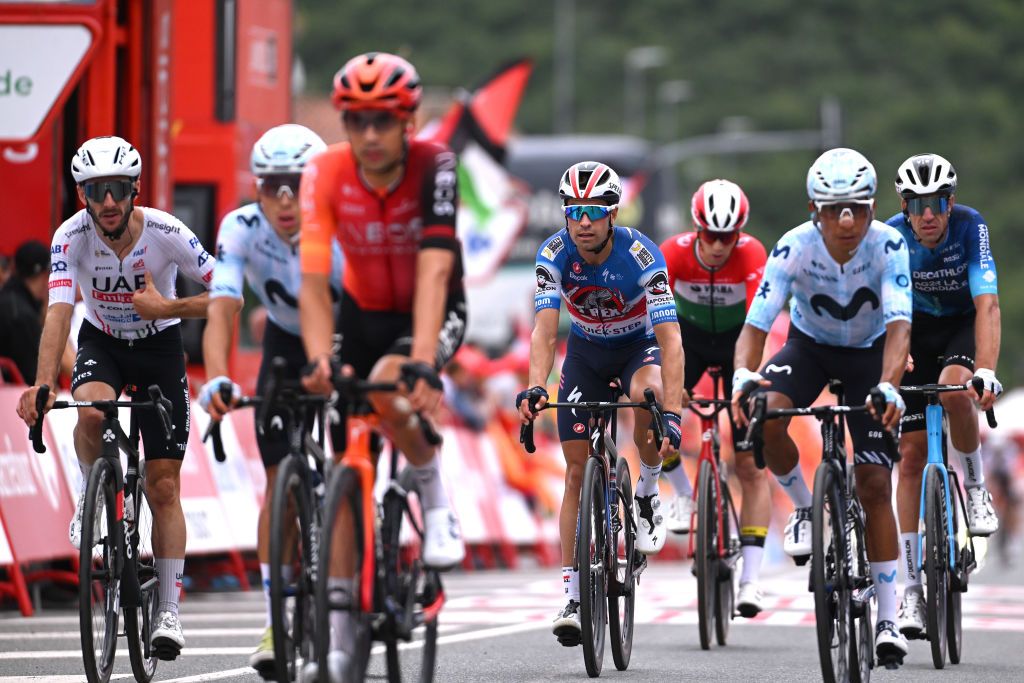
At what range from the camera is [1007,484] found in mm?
36562

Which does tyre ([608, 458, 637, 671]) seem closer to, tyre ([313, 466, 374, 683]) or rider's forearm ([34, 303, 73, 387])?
rider's forearm ([34, 303, 73, 387])

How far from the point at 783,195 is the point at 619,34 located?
15.8 m

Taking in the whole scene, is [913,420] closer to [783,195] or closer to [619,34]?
[783,195]

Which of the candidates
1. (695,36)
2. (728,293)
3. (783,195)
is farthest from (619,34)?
(728,293)

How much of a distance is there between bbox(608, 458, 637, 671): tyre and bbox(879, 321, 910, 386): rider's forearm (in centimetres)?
174

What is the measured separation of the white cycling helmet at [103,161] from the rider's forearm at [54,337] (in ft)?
2.02

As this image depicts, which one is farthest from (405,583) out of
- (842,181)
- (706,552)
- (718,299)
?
(718,299)

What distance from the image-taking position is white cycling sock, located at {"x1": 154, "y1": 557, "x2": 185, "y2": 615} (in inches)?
392

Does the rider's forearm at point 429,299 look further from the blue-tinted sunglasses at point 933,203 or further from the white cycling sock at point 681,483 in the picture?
the white cycling sock at point 681,483

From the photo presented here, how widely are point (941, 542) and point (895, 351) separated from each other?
187 centimetres

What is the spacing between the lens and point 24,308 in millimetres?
14406

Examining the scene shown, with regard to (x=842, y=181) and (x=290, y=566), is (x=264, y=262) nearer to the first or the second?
(x=290, y=566)

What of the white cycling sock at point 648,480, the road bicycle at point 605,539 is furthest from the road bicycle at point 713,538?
the road bicycle at point 605,539

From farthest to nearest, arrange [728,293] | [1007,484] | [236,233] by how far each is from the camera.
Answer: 1. [1007,484]
2. [728,293]
3. [236,233]
